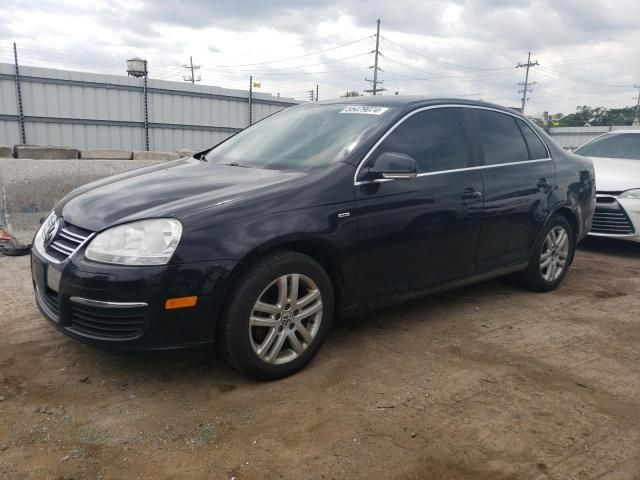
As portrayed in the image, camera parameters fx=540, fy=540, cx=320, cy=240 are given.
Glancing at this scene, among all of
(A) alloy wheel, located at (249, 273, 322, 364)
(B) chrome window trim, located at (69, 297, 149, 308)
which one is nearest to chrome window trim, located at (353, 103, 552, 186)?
(A) alloy wheel, located at (249, 273, 322, 364)

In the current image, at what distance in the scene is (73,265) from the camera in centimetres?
277

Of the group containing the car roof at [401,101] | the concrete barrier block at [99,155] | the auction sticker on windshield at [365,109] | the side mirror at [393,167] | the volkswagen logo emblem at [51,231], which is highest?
the car roof at [401,101]

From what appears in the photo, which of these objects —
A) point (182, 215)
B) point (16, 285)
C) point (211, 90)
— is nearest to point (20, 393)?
point (182, 215)

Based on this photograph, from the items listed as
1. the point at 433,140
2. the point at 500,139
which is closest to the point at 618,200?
the point at 500,139

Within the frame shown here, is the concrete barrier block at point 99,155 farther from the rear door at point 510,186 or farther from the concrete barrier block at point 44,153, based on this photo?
the rear door at point 510,186

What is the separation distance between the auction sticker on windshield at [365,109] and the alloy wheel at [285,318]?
1.37m

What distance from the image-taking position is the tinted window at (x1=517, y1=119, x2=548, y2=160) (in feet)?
15.5

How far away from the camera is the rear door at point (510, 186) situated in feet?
13.8

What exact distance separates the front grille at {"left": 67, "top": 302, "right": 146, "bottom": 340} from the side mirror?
5.29 ft

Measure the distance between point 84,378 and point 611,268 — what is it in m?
5.62

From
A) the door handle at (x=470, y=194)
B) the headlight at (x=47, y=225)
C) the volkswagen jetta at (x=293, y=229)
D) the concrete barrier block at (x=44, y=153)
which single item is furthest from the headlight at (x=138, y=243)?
the concrete barrier block at (x=44, y=153)

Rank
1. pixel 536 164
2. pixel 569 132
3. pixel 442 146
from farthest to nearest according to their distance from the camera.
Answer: pixel 569 132, pixel 536 164, pixel 442 146

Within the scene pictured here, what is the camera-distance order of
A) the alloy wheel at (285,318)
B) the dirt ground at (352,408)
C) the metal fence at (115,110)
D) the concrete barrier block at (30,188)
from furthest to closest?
the metal fence at (115,110), the concrete barrier block at (30,188), the alloy wheel at (285,318), the dirt ground at (352,408)

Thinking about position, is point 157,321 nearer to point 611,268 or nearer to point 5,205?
point 5,205
